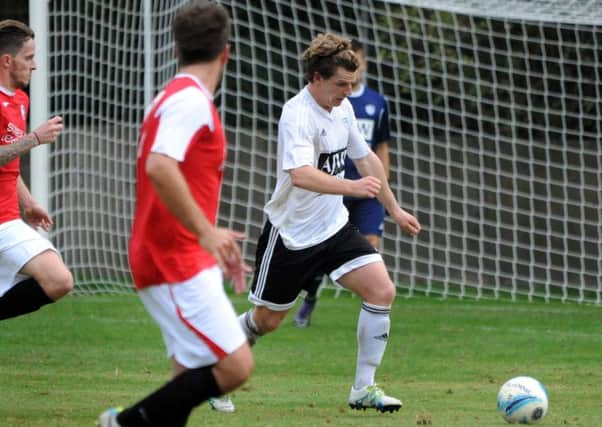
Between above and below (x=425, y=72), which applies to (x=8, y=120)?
below

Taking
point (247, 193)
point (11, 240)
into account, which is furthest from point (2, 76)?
point (247, 193)

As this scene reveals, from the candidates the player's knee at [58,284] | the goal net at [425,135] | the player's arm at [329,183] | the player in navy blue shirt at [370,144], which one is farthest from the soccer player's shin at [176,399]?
the goal net at [425,135]

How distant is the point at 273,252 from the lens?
7.40m

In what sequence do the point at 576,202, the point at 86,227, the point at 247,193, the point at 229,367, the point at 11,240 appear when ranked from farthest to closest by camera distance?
the point at 247,193, the point at 576,202, the point at 86,227, the point at 11,240, the point at 229,367

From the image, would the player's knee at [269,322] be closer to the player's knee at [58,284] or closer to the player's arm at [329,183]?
the player's arm at [329,183]

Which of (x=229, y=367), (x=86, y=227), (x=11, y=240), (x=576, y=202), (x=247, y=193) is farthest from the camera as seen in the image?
(x=247, y=193)

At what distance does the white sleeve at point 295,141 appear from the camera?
6.95m

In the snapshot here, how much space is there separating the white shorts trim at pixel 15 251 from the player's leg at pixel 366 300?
1.66m

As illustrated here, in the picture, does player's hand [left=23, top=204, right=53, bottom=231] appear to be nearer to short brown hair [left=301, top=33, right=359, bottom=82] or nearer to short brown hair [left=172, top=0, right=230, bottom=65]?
short brown hair [left=301, top=33, right=359, bottom=82]

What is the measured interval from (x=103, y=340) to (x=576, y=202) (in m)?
6.61

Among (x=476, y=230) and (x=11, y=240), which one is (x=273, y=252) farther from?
(x=476, y=230)

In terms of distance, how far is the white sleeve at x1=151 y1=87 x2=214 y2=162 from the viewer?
466cm

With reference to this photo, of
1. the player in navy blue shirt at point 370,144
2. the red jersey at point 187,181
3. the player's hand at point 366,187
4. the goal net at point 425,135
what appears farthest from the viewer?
the goal net at point 425,135

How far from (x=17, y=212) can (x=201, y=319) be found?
2841mm
